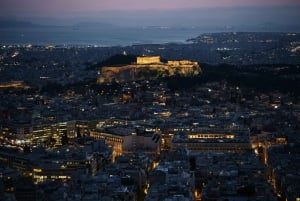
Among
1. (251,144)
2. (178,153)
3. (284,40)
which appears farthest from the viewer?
(284,40)

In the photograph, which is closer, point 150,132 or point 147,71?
point 150,132

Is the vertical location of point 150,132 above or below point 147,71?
above

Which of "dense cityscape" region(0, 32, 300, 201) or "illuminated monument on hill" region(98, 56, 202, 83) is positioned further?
"illuminated monument on hill" region(98, 56, 202, 83)

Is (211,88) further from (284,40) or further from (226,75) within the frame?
(284,40)

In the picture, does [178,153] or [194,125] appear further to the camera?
[194,125]

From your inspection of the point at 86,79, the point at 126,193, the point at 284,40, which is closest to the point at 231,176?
the point at 126,193
